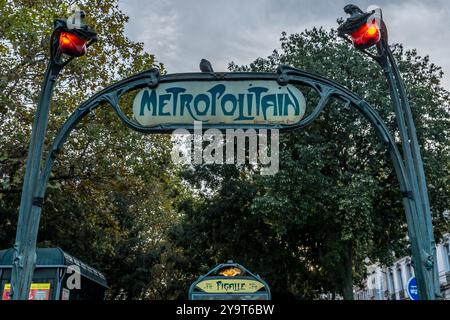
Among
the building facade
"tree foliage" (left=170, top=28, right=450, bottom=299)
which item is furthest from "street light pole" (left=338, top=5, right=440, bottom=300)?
the building facade

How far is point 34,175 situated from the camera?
15.4 ft

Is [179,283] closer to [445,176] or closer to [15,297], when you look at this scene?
[445,176]

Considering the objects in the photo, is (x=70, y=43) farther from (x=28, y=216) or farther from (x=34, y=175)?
(x=28, y=216)

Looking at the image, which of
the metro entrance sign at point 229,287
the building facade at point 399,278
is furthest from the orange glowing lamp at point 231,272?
the building facade at point 399,278

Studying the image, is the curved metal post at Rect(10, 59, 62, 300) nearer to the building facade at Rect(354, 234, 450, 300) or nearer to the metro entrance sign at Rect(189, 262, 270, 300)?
the metro entrance sign at Rect(189, 262, 270, 300)

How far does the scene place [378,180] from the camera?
60.7 ft

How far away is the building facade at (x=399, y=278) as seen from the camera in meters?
33.4

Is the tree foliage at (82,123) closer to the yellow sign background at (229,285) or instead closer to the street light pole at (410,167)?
the yellow sign background at (229,285)

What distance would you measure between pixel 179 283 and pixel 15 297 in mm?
25958

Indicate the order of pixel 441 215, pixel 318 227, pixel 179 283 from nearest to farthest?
pixel 441 215, pixel 318 227, pixel 179 283

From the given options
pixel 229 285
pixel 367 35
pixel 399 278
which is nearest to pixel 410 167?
pixel 367 35

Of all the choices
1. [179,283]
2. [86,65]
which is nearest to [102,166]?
[86,65]

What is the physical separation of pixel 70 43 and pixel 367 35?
9.98 feet

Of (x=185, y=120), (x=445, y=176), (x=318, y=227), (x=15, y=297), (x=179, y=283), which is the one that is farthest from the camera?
(x=179, y=283)
